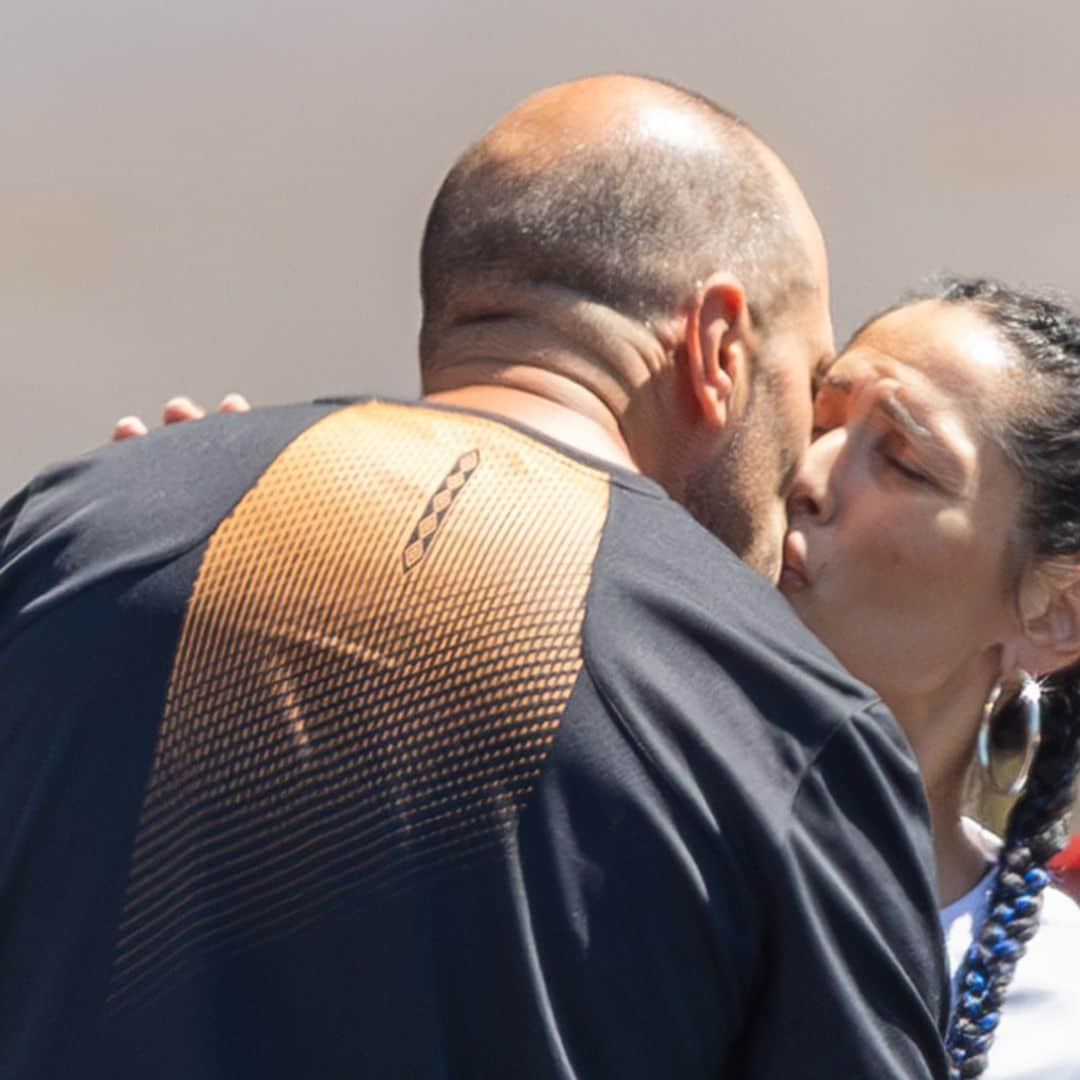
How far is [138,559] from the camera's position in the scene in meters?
1.50

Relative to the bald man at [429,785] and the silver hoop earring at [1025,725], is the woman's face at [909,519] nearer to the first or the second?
the silver hoop earring at [1025,725]

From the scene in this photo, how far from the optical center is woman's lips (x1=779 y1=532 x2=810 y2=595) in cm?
220

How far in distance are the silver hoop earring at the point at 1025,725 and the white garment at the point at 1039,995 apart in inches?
5.2

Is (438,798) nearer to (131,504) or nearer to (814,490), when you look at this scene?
(131,504)

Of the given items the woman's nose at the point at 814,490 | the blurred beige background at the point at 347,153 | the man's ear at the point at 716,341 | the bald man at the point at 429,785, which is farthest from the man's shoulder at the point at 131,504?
the blurred beige background at the point at 347,153

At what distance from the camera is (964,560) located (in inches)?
89.0

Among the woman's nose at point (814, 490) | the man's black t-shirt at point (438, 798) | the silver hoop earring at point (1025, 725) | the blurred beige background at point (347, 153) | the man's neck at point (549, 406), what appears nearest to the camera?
the man's black t-shirt at point (438, 798)

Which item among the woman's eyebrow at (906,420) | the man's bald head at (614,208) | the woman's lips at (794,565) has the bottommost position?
the woman's lips at (794,565)

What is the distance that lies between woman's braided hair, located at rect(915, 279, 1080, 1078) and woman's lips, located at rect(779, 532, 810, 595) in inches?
11.0

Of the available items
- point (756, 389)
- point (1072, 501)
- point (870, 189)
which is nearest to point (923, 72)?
point (870, 189)

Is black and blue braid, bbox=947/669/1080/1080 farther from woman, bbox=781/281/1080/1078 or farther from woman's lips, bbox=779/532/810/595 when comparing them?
woman's lips, bbox=779/532/810/595

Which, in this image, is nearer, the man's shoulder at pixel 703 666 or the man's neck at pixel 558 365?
the man's shoulder at pixel 703 666

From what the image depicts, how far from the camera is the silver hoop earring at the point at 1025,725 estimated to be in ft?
7.75

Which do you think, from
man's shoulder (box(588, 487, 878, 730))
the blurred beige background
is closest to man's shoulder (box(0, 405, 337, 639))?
man's shoulder (box(588, 487, 878, 730))
